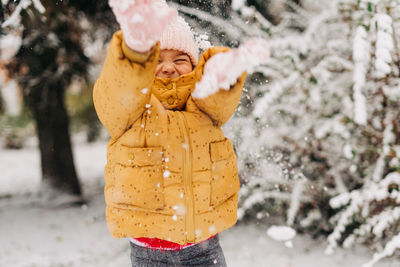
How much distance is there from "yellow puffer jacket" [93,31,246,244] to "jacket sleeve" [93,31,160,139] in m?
0.01

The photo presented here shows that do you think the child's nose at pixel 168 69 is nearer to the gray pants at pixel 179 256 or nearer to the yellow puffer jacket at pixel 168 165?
the yellow puffer jacket at pixel 168 165

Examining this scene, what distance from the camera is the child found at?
1.18 meters

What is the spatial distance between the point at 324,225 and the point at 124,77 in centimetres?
281

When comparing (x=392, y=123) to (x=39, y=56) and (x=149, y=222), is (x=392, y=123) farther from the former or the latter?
(x=39, y=56)

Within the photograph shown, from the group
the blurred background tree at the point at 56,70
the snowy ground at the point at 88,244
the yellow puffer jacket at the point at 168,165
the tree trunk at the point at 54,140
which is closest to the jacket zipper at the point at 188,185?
the yellow puffer jacket at the point at 168,165

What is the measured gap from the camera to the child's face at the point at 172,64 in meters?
1.42

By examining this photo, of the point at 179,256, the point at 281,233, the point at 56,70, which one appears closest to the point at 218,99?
the point at 179,256

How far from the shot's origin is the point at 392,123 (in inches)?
109

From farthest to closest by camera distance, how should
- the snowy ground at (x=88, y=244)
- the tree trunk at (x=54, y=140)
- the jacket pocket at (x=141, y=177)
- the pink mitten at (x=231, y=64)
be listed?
1. the tree trunk at (x=54, y=140)
2. the snowy ground at (x=88, y=244)
3. the jacket pocket at (x=141, y=177)
4. the pink mitten at (x=231, y=64)

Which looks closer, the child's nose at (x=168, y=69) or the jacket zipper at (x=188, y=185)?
the jacket zipper at (x=188, y=185)

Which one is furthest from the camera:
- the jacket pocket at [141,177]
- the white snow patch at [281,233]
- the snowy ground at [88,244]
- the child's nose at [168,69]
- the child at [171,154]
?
the white snow patch at [281,233]

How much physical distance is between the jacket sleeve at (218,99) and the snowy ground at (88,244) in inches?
84.5

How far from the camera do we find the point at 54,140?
4891mm

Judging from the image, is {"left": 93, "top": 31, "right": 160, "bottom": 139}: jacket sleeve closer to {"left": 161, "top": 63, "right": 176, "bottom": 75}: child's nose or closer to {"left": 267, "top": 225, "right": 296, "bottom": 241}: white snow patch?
{"left": 161, "top": 63, "right": 176, "bottom": 75}: child's nose
